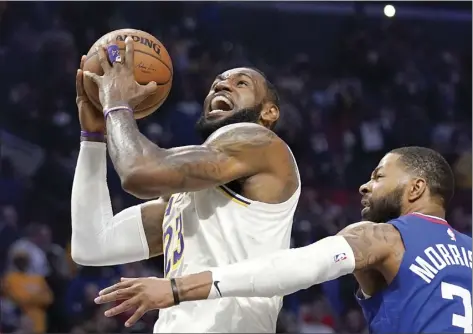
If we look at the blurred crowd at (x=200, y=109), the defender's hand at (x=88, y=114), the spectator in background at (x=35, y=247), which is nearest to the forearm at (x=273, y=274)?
the defender's hand at (x=88, y=114)

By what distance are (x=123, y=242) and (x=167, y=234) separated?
298 mm

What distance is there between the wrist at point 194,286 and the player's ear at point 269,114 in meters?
0.95

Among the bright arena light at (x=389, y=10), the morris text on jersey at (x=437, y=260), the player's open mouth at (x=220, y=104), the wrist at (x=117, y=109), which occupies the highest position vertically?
the bright arena light at (x=389, y=10)

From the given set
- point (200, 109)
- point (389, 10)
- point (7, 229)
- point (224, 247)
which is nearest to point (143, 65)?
point (224, 247)

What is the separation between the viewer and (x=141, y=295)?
260cm

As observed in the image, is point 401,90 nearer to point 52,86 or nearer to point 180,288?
point 52,86

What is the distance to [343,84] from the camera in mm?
9664

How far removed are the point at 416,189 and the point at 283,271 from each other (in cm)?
84

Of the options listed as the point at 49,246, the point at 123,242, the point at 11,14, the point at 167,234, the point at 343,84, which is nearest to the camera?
the point at 167,234

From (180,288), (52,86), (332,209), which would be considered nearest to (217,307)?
(180,288)

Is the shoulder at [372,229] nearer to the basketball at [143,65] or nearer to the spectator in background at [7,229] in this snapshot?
the basketball at [143,65]

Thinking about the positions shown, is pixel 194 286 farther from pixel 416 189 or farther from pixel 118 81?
pixel 416 189

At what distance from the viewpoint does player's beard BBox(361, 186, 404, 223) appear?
3320mm

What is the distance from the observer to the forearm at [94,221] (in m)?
3.40
